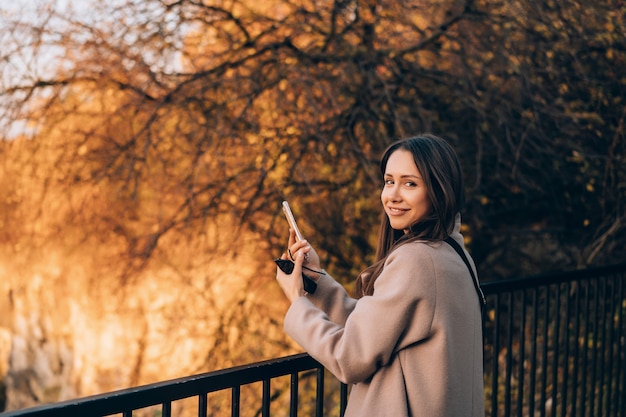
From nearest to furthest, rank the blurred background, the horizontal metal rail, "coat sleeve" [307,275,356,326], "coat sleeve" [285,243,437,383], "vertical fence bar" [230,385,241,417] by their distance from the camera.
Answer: the horizontal metal rail < "coat sleeve" [285,243,437,383] < "vertical fence bar" [230,385,241,417] < "coat sleeve" [307,275,356,326] < the blurred background

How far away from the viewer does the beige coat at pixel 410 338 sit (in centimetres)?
191

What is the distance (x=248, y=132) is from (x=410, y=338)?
4.13 meters

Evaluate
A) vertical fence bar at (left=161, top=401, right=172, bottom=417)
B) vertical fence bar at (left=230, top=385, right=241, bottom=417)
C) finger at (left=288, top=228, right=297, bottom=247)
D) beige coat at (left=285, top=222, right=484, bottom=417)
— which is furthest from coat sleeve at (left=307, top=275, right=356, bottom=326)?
vertical fence bar at (left=161, top=401, right=172, bottom=417)

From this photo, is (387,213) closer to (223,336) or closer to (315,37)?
(315,37)

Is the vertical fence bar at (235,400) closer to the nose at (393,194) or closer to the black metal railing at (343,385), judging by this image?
the black metal railing at (343,385)

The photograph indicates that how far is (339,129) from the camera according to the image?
604 cm

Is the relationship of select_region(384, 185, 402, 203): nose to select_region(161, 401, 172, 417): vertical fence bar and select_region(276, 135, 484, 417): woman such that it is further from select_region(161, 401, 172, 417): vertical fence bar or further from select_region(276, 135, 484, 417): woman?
select_region(161, 401, 172, 417): vertical fence bar

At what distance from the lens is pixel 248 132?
5.90 m

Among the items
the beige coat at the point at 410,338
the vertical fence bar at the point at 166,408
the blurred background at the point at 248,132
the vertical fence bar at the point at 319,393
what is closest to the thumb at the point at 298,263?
the beige coat at the point at 410,338

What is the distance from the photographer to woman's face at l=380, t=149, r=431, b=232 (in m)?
2.07

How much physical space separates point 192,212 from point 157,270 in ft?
2.48

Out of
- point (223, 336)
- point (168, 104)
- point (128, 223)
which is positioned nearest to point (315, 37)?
point (168, 104)

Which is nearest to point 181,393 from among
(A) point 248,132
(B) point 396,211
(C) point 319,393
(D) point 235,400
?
(D) point 235,400

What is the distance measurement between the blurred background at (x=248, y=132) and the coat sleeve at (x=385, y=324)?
378cm
